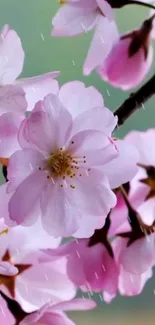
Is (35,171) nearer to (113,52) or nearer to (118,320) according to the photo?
(113,52)

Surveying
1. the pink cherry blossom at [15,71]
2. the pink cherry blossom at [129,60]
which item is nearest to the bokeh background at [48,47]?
the pink cherry blossom at [129,60]

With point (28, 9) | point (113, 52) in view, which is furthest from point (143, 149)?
point (28, 9)

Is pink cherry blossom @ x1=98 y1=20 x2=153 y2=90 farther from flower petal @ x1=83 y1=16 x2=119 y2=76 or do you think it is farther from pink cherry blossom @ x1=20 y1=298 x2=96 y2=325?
pink cherry blossom @ x1=20 y1=298 x2=96 y2=325

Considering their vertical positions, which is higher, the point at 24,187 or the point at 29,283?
the point at 24,187

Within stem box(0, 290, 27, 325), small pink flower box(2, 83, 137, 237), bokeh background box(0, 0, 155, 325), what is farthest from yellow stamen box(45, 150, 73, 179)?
bokeh background box(0, 0, 155, 325)

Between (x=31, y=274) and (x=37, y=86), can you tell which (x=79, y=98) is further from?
(x=31, y=274)

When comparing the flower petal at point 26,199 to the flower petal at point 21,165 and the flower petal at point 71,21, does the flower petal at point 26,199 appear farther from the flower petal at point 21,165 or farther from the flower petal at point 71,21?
the flower petal at point 71,21

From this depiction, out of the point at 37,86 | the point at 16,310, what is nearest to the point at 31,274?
the point at 16,310
